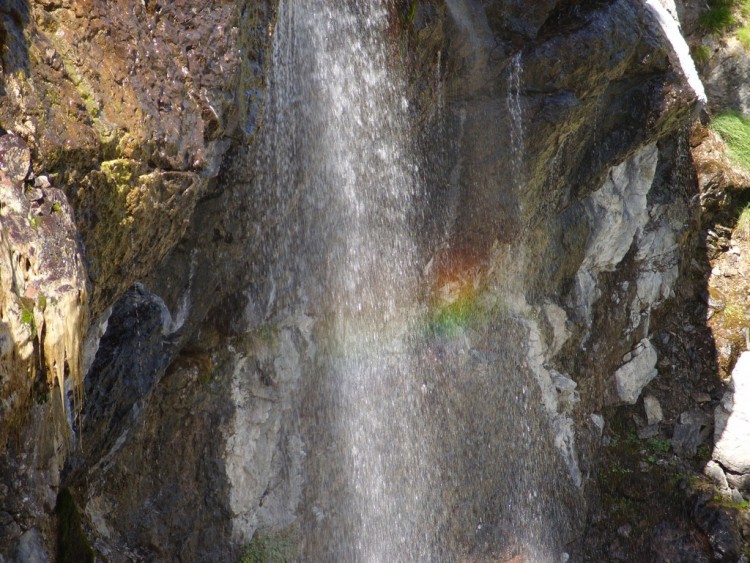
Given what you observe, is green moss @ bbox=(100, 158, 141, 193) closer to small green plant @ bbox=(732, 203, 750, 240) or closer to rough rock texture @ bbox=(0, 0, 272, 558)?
rough rock texture @ bbox=(0, 0, 272, 558)

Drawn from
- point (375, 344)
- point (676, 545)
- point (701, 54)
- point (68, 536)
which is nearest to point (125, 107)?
point (68, 536)

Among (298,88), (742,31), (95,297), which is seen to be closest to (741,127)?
(742,31)

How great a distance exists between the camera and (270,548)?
23.4 ft

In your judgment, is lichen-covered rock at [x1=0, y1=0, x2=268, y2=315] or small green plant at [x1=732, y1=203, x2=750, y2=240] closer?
lichen-covered rock at [x1=0, y1=0, x2=268, y2=315]

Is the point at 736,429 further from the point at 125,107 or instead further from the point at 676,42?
the point at 125,107

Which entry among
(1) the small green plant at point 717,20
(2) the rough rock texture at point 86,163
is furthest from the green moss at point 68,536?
(1) the small green plant at point 717,20

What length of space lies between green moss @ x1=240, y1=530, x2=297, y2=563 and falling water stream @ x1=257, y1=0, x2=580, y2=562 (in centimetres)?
17

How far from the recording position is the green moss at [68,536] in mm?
4270

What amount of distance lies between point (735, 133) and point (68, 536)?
32.7ft

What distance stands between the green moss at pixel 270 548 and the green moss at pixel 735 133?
7787mm

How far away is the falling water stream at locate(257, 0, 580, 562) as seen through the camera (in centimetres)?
625

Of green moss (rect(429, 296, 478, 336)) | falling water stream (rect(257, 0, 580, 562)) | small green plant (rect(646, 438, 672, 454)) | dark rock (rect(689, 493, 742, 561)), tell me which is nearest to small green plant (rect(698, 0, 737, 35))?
falling water stream (rect(257, 0, 580, 562))

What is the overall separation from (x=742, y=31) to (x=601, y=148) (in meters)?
4.61

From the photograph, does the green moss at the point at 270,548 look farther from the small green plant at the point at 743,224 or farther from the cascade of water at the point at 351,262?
the small green plant at the point at 743,224
